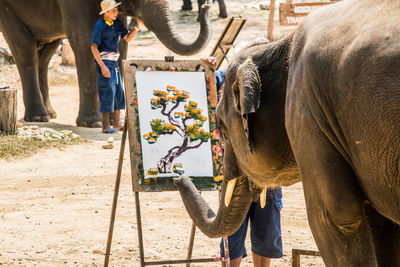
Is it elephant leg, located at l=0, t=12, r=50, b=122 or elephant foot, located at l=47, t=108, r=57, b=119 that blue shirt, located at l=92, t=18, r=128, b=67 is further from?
elephant foot, located at l=47, t=108, r=57, b=119

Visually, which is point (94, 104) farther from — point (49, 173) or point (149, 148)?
point (149, 148)

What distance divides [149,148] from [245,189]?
A: 5.58ft

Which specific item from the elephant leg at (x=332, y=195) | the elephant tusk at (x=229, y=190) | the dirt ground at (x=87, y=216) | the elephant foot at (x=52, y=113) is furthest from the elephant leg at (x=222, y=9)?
the elephant leg at (x=332, y=195)

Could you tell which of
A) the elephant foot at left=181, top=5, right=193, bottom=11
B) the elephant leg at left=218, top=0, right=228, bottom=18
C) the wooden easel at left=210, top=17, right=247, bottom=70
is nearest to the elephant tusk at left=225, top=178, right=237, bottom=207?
the wooden easel at left=210, top=17, right=247, bottom=70

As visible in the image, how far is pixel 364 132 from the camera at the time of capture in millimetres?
2242

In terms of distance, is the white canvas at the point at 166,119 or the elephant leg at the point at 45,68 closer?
the white canvas at the point at 166,119

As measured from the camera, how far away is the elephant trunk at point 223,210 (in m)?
3.46

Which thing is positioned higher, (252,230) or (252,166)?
(252,166)


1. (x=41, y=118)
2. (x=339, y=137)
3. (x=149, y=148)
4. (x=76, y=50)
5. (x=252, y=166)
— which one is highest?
(x=339, y=137)

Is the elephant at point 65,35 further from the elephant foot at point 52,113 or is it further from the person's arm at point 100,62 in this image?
the person's arm at point 100,62

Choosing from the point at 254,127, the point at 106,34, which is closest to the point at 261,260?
the point at 254,127

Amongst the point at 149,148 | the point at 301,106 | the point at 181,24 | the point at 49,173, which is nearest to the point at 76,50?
the point at 49,173

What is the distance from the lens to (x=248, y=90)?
109 inches

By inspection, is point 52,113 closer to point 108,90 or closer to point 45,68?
point 45,68
